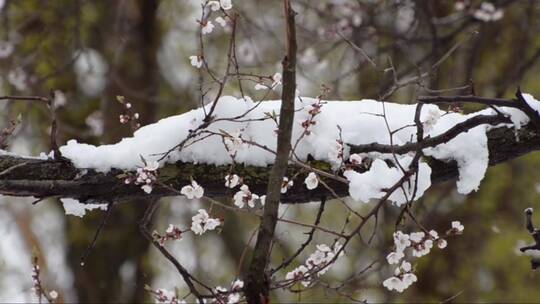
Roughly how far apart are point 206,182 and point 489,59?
4849 millimetres

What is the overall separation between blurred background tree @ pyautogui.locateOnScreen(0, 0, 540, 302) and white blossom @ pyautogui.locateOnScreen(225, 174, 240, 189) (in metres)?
3.00

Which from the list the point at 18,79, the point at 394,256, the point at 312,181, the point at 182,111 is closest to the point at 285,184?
the point at 312,181

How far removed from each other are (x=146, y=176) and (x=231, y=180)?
27 centimetres

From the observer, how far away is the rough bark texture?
2139 mm

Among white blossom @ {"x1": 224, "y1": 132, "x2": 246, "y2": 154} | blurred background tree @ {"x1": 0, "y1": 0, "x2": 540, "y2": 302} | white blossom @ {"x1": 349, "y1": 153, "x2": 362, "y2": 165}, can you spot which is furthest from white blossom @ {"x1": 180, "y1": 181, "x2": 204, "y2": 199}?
blurred background tree @ {"x1": 0, "y1": 0, "x2": 540, "y2": 302}

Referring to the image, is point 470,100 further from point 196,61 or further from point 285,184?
point 196,61

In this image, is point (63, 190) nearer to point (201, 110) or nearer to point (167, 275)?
point (201, 110)

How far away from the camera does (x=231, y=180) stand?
2.13 metres

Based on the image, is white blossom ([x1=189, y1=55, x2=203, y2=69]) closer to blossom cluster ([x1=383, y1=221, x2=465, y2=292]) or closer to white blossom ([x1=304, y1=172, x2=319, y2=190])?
white blossom ([x1=304, y1=172, x2=319, y2=190])

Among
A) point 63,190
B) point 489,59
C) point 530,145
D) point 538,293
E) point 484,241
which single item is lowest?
point 63,190

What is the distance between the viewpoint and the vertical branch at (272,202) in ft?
5.56

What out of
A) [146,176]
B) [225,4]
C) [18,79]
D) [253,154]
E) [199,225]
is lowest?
[199,225]

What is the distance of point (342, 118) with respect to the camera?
2.30 meters

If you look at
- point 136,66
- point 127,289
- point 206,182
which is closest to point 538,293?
point 127,289
